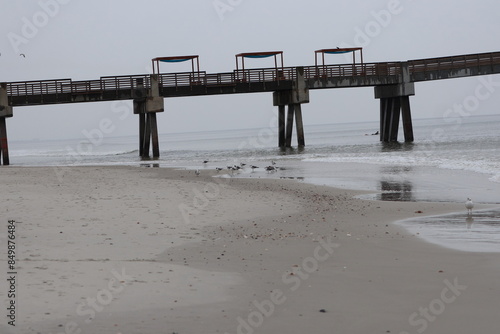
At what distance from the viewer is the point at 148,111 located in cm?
3903

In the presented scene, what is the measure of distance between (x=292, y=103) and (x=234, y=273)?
35.2 metres

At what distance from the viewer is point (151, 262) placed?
792 centimetres

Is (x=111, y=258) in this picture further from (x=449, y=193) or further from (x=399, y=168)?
(x=399, y=168)

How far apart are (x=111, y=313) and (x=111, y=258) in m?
2.20

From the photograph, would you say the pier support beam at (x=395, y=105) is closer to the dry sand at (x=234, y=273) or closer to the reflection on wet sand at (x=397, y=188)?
the reflection on wet sand at (x=397, y=188)

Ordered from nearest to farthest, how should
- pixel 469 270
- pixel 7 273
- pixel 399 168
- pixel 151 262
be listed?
pixel 7 273
pixel 469 270
pixel 151 262
pixel 399 168

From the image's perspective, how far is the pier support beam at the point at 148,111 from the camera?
38.9 meters

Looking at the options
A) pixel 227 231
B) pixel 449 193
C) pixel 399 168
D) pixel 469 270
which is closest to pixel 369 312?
pixel 469 270

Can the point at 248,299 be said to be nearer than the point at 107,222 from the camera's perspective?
Yes

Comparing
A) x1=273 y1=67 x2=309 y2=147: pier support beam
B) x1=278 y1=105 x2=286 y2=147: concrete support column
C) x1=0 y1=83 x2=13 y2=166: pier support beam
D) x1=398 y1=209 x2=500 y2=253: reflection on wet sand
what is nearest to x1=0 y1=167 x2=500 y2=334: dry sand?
x1=398 y1=209 x2=500 y2=253: reflection on wet sand

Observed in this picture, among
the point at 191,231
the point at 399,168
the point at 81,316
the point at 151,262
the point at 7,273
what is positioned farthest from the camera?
the point at 399,168

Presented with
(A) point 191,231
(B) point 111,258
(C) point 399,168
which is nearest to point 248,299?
(B) point 111,258

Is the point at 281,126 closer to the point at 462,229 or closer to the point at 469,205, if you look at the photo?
the point at 469,205

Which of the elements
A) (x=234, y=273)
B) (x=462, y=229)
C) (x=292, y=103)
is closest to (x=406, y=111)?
(x=292, y=103)
